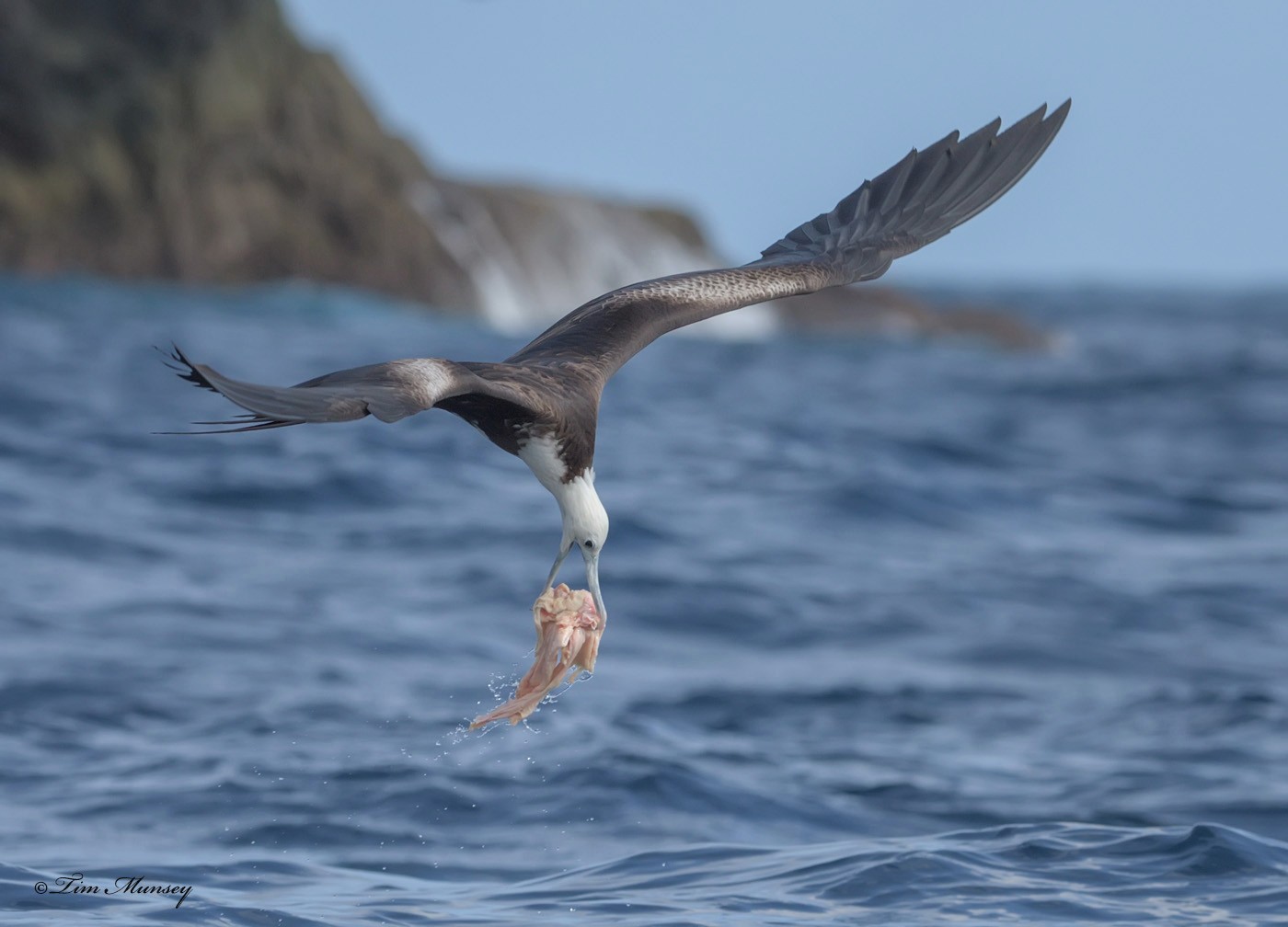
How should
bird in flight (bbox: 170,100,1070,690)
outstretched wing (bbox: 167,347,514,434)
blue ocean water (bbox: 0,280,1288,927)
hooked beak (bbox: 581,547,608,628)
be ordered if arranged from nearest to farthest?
outstretched wing (bbox: 167,347,514,434) < bird in flight (bbox: 170,100,1070,690) < hooked beak (bbox: 581,547,608,628) < blue ocean water (bbox: 0,280,1288,927)

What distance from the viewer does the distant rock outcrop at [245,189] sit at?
44438 mm

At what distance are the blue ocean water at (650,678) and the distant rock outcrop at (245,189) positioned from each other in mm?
22477

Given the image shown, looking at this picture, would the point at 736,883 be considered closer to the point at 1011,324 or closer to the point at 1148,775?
the point at 1148,775

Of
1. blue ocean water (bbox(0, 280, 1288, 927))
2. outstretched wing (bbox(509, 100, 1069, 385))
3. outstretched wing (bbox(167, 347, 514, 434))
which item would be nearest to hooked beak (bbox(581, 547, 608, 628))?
outstretched wing (bbox(167, 347, 514, 434))

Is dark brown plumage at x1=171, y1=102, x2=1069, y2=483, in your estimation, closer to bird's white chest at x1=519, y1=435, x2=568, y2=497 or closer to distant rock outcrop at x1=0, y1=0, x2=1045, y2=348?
bird's white chest at x1=519, y1=435, x2=568, y2=497

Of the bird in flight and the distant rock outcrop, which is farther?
the distant rock outcrop

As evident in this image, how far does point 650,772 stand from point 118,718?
10.0 feet

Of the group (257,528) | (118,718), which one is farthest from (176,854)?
(257,528)

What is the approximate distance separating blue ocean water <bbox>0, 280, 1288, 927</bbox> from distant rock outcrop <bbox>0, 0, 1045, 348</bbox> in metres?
22.5

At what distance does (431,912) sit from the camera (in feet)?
24.9

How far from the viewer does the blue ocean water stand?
8180 mm

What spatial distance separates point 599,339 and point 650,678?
417 centimetres

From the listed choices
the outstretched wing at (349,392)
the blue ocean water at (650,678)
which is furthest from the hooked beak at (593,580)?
the blue ocean water at (650,678)

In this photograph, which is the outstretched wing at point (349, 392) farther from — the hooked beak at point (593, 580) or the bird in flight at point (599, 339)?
the hooked beak at point (593, 580)
